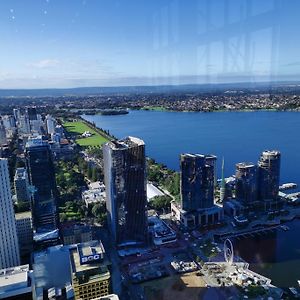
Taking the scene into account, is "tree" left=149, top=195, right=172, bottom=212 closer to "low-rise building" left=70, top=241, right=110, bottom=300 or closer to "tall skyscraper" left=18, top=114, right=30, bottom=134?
"low-rise building" left=70, top=241, right=110, bottom=300

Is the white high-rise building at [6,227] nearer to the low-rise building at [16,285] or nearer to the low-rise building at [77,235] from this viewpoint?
the low-rise building at [77,235]

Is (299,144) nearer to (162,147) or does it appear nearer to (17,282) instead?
(162,147)

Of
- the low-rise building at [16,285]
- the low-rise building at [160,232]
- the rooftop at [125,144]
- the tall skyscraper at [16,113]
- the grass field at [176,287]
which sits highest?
the rooftop at [125,144]

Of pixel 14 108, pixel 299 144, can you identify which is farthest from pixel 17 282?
pixel 14 108

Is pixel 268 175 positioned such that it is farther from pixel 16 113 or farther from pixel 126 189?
pixel 16 113

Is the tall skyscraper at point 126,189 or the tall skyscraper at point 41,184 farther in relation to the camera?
the tall skyscraper at point 41,184

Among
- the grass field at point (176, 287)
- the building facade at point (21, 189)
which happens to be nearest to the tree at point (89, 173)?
the building facade at point (21, 189)
